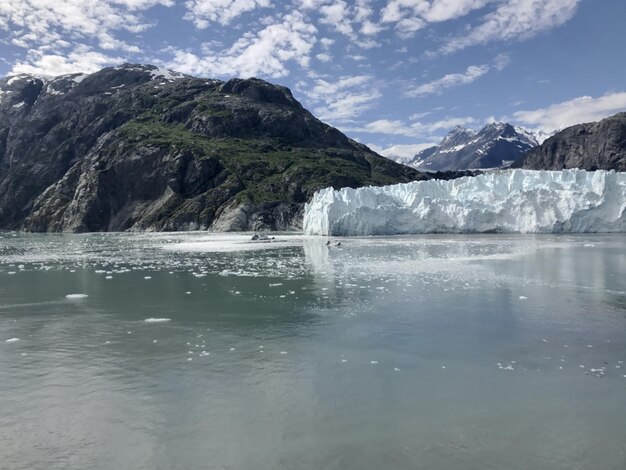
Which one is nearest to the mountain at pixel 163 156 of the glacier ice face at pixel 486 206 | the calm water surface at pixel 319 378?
the glacier ice face at pixel 486 206

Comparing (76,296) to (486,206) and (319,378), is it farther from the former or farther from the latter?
(486,206)

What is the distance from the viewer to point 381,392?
8.52m

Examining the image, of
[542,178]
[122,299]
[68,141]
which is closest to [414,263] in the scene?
[122,299]

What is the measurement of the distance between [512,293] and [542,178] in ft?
160

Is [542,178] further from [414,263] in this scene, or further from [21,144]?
[21,144]

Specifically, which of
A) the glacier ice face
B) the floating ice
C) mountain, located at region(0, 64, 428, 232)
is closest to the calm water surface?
the floating ice

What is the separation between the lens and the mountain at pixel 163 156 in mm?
111125

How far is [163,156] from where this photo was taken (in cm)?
11956

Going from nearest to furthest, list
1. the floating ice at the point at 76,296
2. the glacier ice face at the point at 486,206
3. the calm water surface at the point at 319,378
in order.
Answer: the calm water surface at the point at 319,378 → the floating ice at the point at 76,296 → the glacier ice face at the point at 486,206

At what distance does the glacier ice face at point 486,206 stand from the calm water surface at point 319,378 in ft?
144

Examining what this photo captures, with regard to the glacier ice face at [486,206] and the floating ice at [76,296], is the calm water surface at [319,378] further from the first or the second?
the glacier ice face at [486,206]

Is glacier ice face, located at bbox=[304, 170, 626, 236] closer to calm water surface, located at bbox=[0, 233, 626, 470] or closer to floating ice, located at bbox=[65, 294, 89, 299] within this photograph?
calm water surface, located at bbox=[0, 233, 626, 470]

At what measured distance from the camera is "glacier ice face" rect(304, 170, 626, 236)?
57531 mm

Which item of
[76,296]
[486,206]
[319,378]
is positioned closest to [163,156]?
[486,206]
